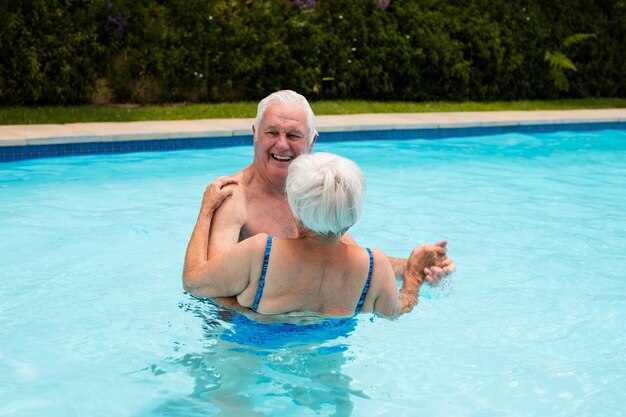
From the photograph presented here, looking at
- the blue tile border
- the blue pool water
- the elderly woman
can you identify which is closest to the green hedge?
the blue tile border

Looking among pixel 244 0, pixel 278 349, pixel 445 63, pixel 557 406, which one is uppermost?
pixel 244 0

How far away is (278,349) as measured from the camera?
4.06 m

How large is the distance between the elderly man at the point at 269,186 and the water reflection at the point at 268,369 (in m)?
0.39

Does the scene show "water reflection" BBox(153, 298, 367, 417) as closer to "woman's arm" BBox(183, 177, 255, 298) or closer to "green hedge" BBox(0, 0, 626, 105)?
"woman's arm" BBox(183, 177, 255, 298)

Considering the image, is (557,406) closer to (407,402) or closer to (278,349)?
(407,402)

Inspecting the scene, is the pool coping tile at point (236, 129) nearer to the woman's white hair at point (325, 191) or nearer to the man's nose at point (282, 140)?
the man's nose at point (282, 140)

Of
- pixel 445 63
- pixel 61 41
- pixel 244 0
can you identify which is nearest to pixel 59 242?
pixel 61 41

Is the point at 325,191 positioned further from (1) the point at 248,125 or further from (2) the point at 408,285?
(1) the point at 248,125

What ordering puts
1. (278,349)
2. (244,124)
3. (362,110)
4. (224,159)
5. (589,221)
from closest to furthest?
1. (278,349)
2. (589,221)
3. (224,159)
4. (244,124)
5. (362,110)

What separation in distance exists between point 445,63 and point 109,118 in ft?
18.7

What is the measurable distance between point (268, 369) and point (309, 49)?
958 cm

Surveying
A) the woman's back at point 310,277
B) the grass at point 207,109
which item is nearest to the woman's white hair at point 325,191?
the woman's back at point 310,277

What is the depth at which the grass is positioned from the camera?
1079 centimetres

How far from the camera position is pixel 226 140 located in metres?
10.2
